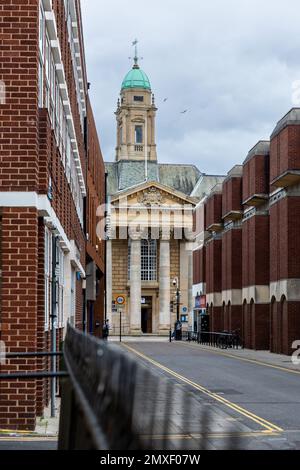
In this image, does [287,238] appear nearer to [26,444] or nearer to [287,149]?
[287,149]

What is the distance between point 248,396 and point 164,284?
87169mm

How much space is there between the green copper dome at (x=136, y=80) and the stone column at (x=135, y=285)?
3563 centimetres

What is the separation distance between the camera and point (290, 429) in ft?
47.3

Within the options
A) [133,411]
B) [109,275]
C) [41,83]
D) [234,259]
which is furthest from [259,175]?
[109,275]

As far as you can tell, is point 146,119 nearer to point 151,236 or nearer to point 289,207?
point 151,236

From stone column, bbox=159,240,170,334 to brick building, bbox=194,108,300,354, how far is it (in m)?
33.5

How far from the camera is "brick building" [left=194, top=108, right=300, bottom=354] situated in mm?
44500

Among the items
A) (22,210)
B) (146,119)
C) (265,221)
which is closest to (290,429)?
(22,210)

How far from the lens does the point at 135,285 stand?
108 metres

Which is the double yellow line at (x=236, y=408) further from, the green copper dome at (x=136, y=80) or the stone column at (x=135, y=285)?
the green copper dome at (x=136, y=80)

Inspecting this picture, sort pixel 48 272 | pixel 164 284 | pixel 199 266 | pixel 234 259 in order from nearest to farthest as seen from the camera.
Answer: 1. pixel 48 272
2. pixel 234 259
3. pixel 199 266
4. pixel 164 284

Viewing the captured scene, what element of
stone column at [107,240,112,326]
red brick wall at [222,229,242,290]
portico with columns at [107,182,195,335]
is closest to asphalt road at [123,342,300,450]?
red brick wall at [222,229,242,290]

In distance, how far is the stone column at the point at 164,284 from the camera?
10762cm

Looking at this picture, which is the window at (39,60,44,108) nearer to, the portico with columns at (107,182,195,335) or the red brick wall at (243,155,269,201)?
the red brick wall at (243,155,269,201)
